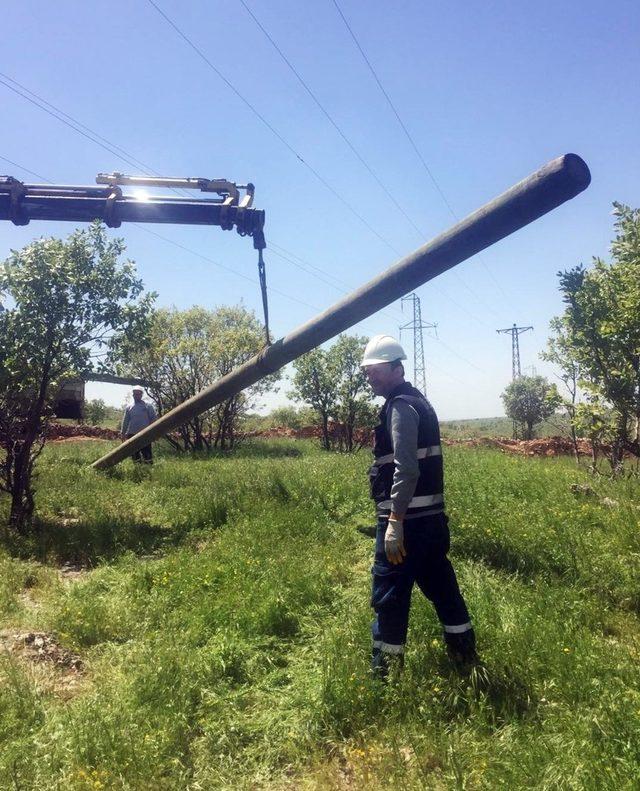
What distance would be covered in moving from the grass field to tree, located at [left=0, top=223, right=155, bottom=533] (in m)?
1.27

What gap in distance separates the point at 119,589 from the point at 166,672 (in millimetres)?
1776

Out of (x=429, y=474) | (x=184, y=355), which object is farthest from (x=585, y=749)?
(x=184, y=355)

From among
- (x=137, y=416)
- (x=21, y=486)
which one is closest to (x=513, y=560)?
(x=21, y=486)

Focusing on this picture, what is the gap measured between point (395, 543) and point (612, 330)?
12.1 feet

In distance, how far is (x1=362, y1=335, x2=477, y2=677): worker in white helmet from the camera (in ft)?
10.2

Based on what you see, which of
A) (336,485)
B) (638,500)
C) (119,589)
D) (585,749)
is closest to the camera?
(585,749)

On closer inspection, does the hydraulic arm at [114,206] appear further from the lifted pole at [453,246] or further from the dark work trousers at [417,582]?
the dark work trousers at [417,582]

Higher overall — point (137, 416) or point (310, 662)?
point (137, 416)

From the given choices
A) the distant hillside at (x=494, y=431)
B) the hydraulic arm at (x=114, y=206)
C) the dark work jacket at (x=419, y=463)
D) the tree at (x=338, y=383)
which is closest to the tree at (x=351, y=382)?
the tree at (x=338, y=383)

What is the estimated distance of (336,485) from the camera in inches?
314

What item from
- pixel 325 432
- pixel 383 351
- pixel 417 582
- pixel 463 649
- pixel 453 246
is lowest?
pixel 463 649

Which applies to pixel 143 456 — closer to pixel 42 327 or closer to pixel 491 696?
pixel 42 327

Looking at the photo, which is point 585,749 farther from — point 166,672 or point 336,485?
point 336,485

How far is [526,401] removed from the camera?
110 feet
